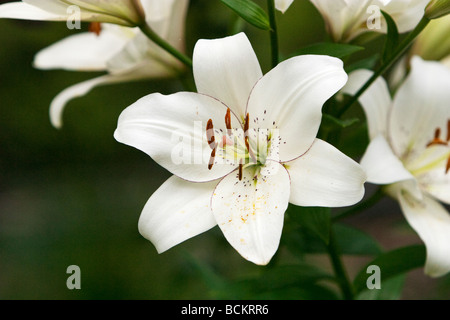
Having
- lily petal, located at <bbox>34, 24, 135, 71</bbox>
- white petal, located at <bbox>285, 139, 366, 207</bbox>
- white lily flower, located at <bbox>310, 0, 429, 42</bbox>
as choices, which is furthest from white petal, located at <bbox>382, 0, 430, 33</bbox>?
lily petal, located at <bbox>34, 24, 135, 71</bbox>

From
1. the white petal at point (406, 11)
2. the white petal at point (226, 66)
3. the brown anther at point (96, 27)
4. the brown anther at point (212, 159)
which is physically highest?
the brown anther at point (96, 27)

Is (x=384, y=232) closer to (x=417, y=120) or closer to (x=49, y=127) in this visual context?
(x=49, y=127)

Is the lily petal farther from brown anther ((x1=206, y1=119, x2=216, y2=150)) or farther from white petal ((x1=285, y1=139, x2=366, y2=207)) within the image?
white petal ((x1=285, y1=139, x2=366, y2=207))

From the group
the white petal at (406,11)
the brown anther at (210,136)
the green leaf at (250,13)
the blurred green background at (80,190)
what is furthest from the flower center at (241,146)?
the blurred green background at (80,190)

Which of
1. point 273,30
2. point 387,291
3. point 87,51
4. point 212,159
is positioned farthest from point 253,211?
point 87,51

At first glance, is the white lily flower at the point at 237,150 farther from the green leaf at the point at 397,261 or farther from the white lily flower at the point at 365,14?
the green leaf at the point at 397,261
